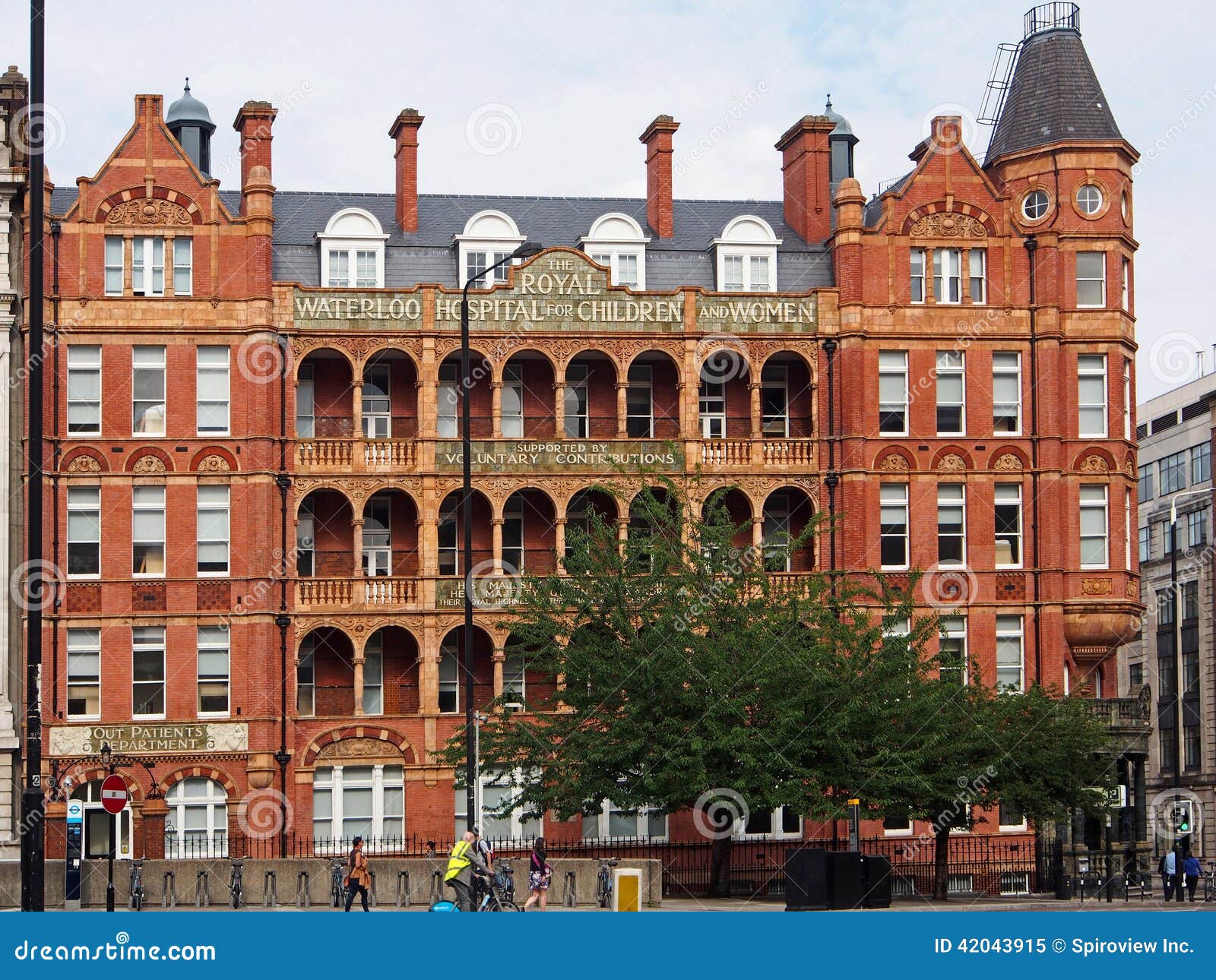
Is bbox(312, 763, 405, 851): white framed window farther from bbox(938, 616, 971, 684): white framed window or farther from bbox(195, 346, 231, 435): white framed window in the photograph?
bbox(938, 616, 971, 684): white framed window

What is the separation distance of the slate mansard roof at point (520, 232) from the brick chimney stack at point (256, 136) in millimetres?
2175

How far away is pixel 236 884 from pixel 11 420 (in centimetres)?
1662

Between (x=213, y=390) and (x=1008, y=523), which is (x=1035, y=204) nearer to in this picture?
(x=1008, y=523)

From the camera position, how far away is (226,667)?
2140 inches

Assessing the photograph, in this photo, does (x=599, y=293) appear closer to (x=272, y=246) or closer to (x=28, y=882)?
(x=272, y=246)

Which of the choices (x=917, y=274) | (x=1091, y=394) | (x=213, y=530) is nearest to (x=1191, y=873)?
(x=1091, y=394)

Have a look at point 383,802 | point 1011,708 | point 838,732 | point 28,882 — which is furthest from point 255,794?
point 28,882

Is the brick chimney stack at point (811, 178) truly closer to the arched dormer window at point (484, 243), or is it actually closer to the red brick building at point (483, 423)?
the red brick building at point (483, 423)

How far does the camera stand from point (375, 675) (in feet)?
185

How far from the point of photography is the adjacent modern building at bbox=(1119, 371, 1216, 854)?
94500 millimetres

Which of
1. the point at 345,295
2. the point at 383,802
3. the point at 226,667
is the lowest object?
the point at 383,802

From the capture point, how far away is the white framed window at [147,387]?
5475cm
